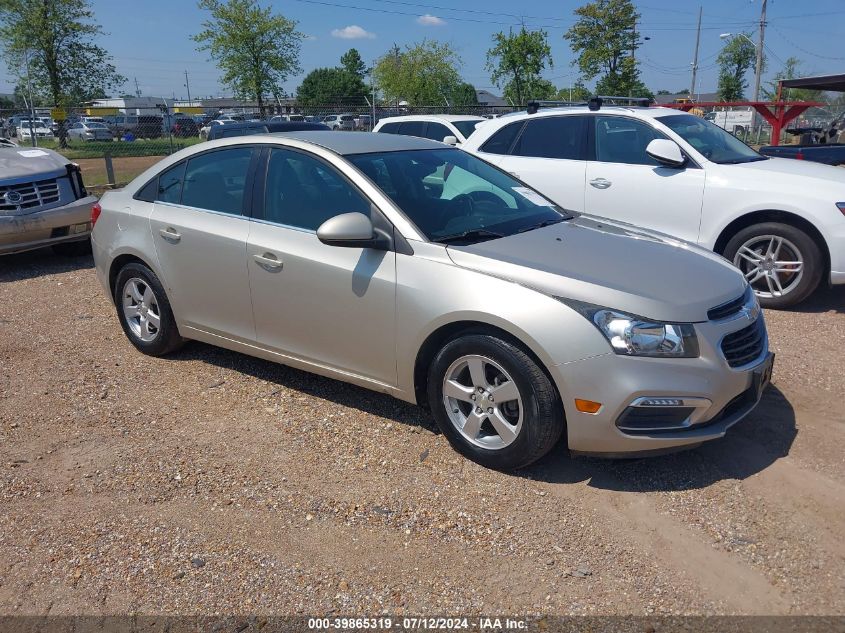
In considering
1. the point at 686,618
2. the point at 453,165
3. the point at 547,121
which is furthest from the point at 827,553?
the point at 547,121

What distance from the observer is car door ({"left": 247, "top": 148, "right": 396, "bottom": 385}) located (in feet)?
12.6

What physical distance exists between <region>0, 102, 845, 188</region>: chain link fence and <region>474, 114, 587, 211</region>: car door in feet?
29.6

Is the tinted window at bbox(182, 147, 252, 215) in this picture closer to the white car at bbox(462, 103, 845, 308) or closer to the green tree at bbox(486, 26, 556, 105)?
the white car at bbox(462, 103, 845, 308)

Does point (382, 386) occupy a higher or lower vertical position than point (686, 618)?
higher

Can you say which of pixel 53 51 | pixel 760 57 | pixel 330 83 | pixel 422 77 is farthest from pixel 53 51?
pixel 330 83

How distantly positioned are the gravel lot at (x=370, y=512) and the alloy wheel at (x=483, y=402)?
21 centimetres

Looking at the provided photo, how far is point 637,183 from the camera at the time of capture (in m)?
6.93

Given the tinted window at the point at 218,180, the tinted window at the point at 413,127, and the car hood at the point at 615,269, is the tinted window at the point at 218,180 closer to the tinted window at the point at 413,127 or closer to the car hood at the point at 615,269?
the car hood at the point at 615,269

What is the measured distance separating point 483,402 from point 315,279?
3.93ft

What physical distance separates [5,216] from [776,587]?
808 centimetres

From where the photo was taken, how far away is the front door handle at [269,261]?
4.19 metres

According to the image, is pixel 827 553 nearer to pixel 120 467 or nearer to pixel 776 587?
pixel 776 587

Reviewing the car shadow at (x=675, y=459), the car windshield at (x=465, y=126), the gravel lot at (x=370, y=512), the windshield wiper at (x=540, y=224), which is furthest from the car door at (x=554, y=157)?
the car windshield at (x=465, y=126)

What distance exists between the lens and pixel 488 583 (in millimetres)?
2848
